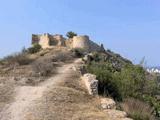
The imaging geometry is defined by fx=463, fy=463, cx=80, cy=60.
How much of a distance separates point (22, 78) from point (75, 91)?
6176 mm

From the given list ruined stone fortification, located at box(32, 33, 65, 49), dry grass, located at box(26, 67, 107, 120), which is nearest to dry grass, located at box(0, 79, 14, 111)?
dry grass, located at box(26, 67, 107, 120)

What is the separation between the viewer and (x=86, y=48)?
181 feet

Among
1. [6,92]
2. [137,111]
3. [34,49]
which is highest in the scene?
[34,49]

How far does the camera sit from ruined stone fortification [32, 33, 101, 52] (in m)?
56.0

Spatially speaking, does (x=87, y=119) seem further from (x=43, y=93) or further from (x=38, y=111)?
(x=43, y=93)

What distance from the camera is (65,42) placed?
58719mm

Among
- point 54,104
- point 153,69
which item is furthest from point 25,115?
point 153,69

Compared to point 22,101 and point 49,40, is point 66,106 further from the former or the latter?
point 49,40

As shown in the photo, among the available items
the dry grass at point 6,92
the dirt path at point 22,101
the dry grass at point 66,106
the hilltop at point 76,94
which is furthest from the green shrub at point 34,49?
the dry grass at point 66,106

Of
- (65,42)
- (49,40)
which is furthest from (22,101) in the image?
(65,42)

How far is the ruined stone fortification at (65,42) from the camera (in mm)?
55950

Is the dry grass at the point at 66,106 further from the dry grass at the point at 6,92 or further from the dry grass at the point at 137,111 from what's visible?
the dry grass at the point at 6,92

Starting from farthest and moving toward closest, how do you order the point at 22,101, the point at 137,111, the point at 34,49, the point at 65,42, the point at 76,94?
1. the point at 65,42
2. the point at 34,49
3. the point at 76,94
4. the point at 22,101
5. the point at 137,111

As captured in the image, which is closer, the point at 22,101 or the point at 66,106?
the point at 66,106
